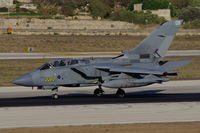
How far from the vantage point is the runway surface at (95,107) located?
22592mm

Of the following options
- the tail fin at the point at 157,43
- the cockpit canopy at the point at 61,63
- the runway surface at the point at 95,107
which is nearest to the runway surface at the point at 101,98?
the runway surface at the point at 95,107

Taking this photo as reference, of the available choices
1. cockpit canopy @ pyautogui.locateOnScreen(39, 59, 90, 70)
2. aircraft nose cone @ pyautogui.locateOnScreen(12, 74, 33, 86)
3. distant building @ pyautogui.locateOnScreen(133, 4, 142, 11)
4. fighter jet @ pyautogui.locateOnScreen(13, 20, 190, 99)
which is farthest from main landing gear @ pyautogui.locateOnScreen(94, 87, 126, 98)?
distant building @ pyautogui.locateOnScreen(133, 4, 142, 11)

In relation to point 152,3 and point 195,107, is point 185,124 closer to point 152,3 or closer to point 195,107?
point 195,107

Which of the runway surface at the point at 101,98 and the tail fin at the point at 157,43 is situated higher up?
the tail fin at the point at 157,43

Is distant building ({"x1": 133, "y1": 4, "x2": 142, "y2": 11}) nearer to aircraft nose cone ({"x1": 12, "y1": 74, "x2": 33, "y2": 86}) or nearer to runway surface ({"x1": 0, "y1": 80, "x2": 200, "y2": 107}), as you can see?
runway surface ({"x1": 0, "y1": 80, "x2": 200, "y2": 107})

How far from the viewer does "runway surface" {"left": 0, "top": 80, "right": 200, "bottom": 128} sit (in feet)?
74.1

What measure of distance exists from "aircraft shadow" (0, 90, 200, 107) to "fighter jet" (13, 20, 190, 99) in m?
0.76

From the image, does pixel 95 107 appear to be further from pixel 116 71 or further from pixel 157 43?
pixel 157 43

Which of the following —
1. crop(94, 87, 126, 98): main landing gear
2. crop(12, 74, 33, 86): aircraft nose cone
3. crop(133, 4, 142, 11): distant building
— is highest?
crop(133, 4, 142, 11): distant building

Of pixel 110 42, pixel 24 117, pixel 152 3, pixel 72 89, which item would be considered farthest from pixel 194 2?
pixel 24 117

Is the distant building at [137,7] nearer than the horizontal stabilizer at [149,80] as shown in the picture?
No

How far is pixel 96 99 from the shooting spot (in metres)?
29.5

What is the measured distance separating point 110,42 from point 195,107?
163ft

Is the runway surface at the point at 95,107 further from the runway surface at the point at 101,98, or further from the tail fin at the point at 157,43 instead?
the tail fin at the point at 157,43
